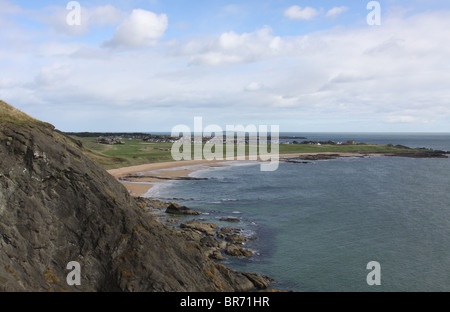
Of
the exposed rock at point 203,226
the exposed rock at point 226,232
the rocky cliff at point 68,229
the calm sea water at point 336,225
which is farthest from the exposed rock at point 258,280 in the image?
the exposed rock at point 203,226

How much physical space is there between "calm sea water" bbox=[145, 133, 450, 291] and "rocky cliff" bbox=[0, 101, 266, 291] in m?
11.6

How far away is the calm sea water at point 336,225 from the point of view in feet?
88.5

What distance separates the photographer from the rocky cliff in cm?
1491

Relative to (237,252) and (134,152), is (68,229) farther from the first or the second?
(134,152)

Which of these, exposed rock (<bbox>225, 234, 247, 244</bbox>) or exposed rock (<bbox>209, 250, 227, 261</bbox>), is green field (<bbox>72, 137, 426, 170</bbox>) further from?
exposed rock (<bbox>209, 250, 227, 261</bbox>)

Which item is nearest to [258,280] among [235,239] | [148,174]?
[235,239]

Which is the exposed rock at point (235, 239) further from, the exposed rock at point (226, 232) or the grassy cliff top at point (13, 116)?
the grassy cliff top at point (13, 116)

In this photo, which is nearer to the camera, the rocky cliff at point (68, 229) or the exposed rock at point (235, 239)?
the rocky cliff at point (68, 229)

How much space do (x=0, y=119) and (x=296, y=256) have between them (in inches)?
986

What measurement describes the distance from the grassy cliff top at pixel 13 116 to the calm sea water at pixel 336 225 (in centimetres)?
1846

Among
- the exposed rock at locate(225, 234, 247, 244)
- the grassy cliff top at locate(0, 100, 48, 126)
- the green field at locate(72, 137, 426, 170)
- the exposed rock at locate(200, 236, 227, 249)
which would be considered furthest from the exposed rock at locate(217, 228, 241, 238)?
the green field at locate(72, 137, 426, 170)

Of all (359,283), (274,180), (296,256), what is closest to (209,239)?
(296,256)

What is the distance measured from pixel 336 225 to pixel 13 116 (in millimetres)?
34974
